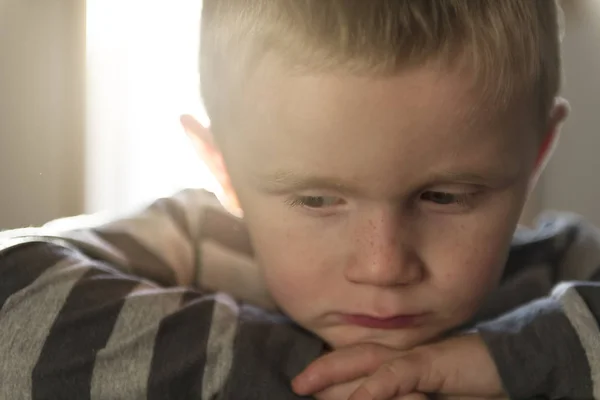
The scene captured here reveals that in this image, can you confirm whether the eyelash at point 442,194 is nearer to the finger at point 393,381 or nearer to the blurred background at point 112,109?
the finger at point 393,381

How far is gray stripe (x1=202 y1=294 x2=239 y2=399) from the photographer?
1.51 feet

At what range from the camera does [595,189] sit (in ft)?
2.68

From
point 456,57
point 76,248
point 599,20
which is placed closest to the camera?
point 456,57

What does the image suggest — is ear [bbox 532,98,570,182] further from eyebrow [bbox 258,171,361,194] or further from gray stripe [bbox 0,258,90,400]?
gray stripe [bbox 0,258,90,400]

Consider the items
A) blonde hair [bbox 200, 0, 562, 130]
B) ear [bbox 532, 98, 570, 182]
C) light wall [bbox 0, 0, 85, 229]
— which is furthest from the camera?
light wall [bbox 0, 0, 85, 229]

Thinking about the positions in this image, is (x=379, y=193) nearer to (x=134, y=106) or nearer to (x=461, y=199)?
(x=461, y=199)

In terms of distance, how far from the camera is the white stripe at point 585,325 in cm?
47

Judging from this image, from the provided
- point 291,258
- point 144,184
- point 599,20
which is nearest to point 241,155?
point 291,258

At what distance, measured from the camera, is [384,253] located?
0.47 metres

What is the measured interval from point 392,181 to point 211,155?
195 millimetres

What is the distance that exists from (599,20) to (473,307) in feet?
1.31

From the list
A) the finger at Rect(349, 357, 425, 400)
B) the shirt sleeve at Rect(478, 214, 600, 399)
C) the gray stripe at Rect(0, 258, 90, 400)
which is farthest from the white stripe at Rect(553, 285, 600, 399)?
the gray stripe at Rect(0, 258, 90, 400)

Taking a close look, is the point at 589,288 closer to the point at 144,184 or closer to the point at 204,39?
the point at 204,39

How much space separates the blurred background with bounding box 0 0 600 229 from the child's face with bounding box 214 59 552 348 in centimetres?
24
